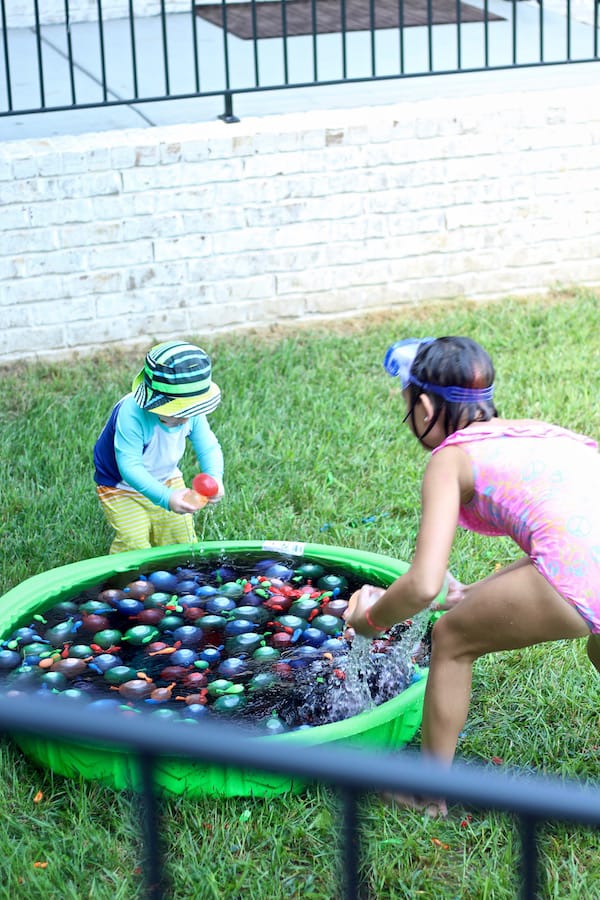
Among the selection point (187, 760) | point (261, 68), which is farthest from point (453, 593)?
point (261, 68)

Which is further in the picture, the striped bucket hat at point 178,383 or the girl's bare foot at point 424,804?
the striped bucket hat at point 178,383

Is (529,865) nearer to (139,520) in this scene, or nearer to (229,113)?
(139,520)

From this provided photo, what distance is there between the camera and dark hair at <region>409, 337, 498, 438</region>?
9.46 feet

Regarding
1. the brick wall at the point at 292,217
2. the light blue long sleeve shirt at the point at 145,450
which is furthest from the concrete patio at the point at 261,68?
the light blue long sleeve shirt at the point at 145,450

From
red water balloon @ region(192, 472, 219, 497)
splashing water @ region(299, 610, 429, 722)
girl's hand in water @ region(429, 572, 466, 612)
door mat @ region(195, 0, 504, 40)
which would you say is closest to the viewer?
girl's hand in water @ region(429, 572, 466, 612)

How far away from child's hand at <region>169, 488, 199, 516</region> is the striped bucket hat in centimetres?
26

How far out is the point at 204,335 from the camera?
21.7 feet

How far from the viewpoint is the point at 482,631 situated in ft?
9.48

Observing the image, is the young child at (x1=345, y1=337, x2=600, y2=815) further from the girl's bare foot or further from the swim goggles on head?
the girl's bare foot

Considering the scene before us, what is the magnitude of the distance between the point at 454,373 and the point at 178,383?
1.20m

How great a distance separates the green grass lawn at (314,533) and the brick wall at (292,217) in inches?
7.6

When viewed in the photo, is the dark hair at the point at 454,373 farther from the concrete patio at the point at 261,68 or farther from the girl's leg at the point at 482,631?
the concrete patio at the point at 261,68

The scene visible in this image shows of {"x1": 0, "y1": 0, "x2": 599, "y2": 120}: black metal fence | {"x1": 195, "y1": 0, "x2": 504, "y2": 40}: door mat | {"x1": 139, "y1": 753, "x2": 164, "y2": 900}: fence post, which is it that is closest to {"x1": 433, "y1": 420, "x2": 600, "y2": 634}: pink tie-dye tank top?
{"x1": 139, "y1": 753, "x2": 164, "y2": 900}: fence post

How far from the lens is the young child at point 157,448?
3.86 meters
